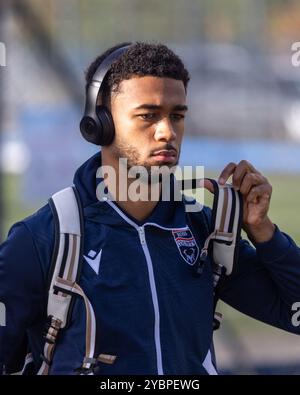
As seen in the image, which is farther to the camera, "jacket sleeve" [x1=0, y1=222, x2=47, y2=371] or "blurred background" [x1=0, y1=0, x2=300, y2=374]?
"blurred background" [x1=0, y1=0, x2=300, y2=374]

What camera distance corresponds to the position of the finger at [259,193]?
8.04 ft

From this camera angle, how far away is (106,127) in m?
2.39

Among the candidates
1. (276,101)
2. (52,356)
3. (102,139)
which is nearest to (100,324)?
(52,356)

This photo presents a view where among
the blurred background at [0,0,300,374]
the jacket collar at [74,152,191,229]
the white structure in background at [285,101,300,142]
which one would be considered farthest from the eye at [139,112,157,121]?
the white structure in background at [285,101,300,142]

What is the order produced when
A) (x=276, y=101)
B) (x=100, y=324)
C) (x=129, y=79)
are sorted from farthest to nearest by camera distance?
(x=276, y=101) → (x=129, y=79) → (x=100, y=324)

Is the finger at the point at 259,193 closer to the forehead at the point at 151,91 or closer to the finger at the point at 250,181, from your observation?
the finger at the point at 250,181

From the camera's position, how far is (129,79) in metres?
2.38

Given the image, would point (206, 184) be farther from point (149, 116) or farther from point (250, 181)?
point (149, 116)

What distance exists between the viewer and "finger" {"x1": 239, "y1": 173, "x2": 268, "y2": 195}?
8.06 feet

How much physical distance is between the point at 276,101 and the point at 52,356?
540 inches

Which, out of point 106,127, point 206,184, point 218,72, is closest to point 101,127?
point 106,127

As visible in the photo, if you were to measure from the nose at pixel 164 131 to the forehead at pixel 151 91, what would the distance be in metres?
0.05

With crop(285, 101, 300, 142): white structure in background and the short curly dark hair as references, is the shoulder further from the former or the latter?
crop(285, 101, 300, 142): white structure in background

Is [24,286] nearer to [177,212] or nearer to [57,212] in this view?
[57,212]
